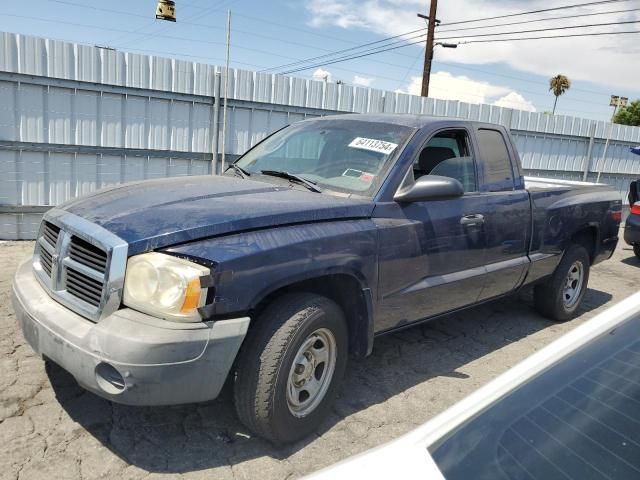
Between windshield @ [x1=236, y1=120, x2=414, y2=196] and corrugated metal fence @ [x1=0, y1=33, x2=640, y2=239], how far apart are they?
374 centimetres

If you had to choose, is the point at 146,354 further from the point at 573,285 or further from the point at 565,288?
the point at 573,285

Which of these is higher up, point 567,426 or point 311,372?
point 567,426

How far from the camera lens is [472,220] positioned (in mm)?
3932

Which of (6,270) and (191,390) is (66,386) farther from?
(6,270)

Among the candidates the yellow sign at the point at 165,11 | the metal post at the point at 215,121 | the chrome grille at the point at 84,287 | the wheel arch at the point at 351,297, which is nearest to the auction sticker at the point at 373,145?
the wheel arch at the point at 351,297

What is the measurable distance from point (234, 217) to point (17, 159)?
5440 millimetres

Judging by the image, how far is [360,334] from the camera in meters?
3.27

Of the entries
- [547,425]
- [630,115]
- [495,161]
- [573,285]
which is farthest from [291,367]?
[630,115]

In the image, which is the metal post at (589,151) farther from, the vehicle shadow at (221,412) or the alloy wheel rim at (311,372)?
the alloy wheel rim at (311,372)

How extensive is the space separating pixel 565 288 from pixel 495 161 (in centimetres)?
184

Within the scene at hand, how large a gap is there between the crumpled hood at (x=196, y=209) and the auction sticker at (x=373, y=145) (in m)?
0.52

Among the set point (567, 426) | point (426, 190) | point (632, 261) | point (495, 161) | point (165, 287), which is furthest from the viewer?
point (632, 261)

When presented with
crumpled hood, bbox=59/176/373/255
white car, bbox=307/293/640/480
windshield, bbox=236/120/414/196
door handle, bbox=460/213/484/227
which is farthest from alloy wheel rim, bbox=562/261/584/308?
white car, bbox=307/293/640/480

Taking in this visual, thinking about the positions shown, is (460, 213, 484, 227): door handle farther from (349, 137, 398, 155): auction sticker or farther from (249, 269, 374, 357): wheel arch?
(249, 269, 374, 357): wheel arch
